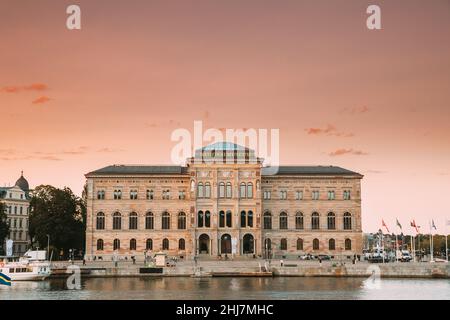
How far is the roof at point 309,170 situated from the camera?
3398 inches

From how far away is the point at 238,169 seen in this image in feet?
274

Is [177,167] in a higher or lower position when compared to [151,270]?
higher

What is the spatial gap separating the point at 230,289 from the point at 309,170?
43.9m

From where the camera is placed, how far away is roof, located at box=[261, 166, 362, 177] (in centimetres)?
8631

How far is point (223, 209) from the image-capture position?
83125mm

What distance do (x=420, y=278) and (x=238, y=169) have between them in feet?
105

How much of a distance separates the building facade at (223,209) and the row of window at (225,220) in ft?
0.45

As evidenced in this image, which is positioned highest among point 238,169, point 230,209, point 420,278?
point 238,169

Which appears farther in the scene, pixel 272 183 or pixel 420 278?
pixel 272 183

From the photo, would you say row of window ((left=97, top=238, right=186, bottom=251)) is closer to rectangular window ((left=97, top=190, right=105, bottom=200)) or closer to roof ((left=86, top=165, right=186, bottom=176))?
rectangular window ((left=97, top=190, right=105, bottom=200))

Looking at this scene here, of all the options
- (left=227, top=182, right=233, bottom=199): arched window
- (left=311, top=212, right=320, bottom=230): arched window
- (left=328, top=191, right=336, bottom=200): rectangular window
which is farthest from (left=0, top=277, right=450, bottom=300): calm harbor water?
(left=328, top=191, right=336, bottom=200): rectangular window
